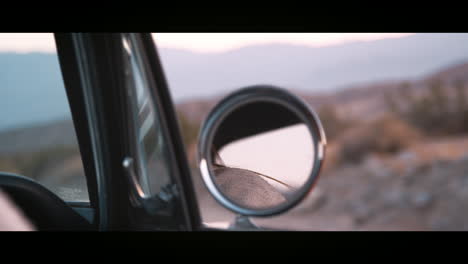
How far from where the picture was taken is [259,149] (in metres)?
2.62

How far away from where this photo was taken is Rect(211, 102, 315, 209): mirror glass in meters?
2.33

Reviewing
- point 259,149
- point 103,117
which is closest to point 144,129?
point 103,117

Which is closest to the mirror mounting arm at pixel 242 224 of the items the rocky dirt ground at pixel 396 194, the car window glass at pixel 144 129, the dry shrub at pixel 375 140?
the car window glass at pixel 144 129

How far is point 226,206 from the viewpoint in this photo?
230 cm

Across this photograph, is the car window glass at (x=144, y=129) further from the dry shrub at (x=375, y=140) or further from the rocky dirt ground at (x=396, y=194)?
the dry shrub at (x=375, y=140)

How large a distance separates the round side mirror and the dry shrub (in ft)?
67.2

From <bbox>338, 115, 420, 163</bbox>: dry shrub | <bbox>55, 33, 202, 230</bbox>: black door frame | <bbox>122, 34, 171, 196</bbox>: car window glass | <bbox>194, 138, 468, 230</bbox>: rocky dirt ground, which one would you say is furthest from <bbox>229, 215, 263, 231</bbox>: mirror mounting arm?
<bbox>338, 115, 420, 163</bbox>: dry shrub

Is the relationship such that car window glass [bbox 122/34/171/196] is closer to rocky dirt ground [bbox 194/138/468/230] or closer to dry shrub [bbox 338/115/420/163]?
rocky dirt ground [bbox 194/138/468/230]
